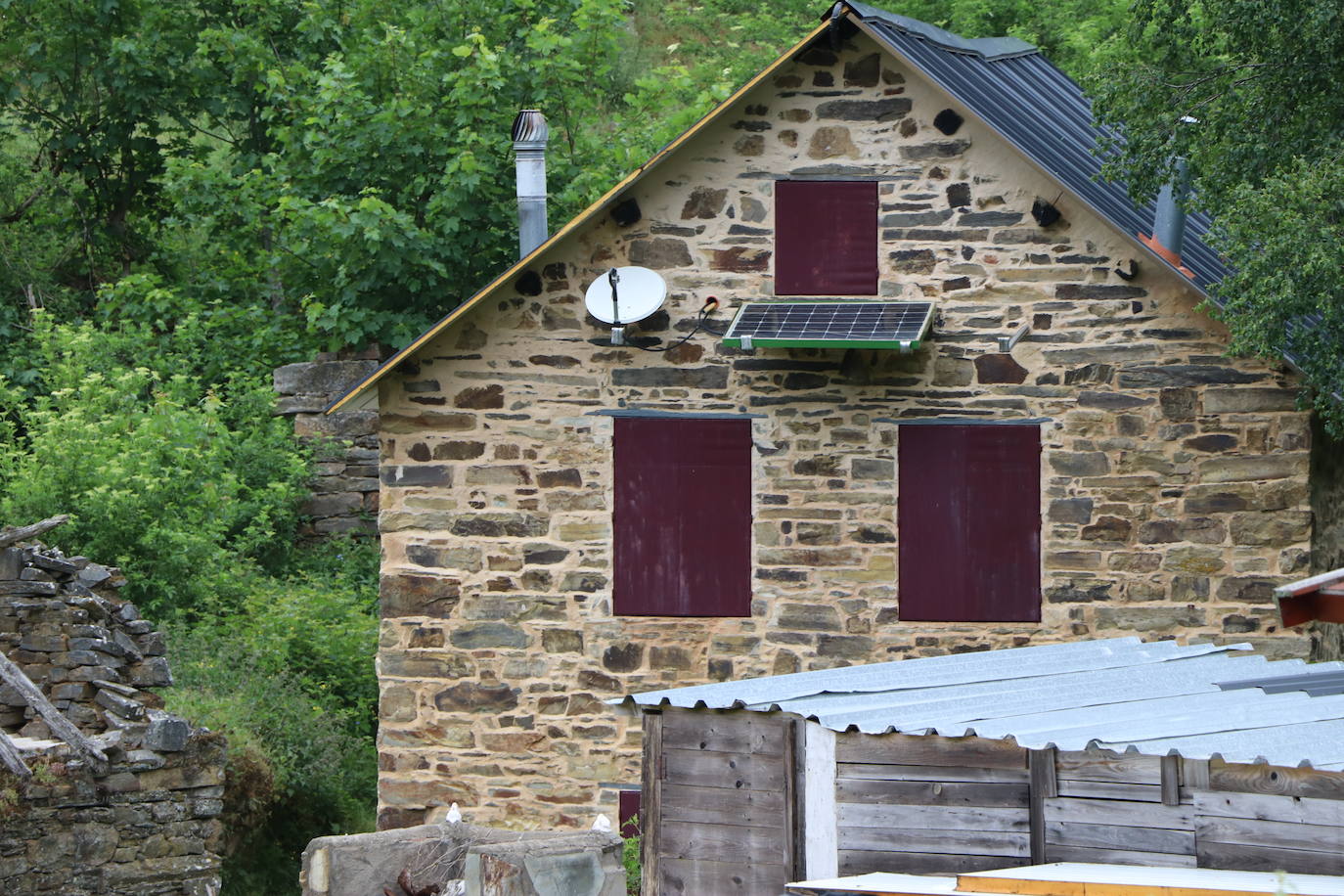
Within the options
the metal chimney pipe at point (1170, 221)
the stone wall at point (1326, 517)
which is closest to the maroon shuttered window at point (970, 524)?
the metal chimney pipe at point (1170, 221)

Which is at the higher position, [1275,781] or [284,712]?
[1275,781]

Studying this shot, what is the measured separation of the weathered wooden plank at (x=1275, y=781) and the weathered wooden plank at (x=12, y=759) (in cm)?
772

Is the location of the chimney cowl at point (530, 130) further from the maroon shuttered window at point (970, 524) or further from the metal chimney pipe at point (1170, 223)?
the metal chimney pipe at point (1170, 223)

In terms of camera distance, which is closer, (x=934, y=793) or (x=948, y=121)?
(x=934, y=793)

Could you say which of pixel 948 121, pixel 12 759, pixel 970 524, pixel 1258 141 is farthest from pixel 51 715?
pixel 1258 141

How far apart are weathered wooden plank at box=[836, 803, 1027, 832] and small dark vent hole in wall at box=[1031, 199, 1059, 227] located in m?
5.18

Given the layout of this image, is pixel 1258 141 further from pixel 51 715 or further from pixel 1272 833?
pixel 51 715

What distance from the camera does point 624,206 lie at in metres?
11.7

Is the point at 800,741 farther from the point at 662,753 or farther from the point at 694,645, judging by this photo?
the point at 694,645

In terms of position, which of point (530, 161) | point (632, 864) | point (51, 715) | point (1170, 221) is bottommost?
point (632, 864)

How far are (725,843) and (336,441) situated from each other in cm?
1037

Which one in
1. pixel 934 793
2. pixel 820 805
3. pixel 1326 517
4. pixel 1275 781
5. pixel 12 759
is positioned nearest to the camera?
pixel 1275 781

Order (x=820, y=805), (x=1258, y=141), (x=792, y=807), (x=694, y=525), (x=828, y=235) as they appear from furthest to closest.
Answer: (x=694, y=525) → (x=828, y=235) → (x=1258, y=141) → (x=792, y=807) → (x=820, y=805)

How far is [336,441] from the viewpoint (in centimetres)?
1747
